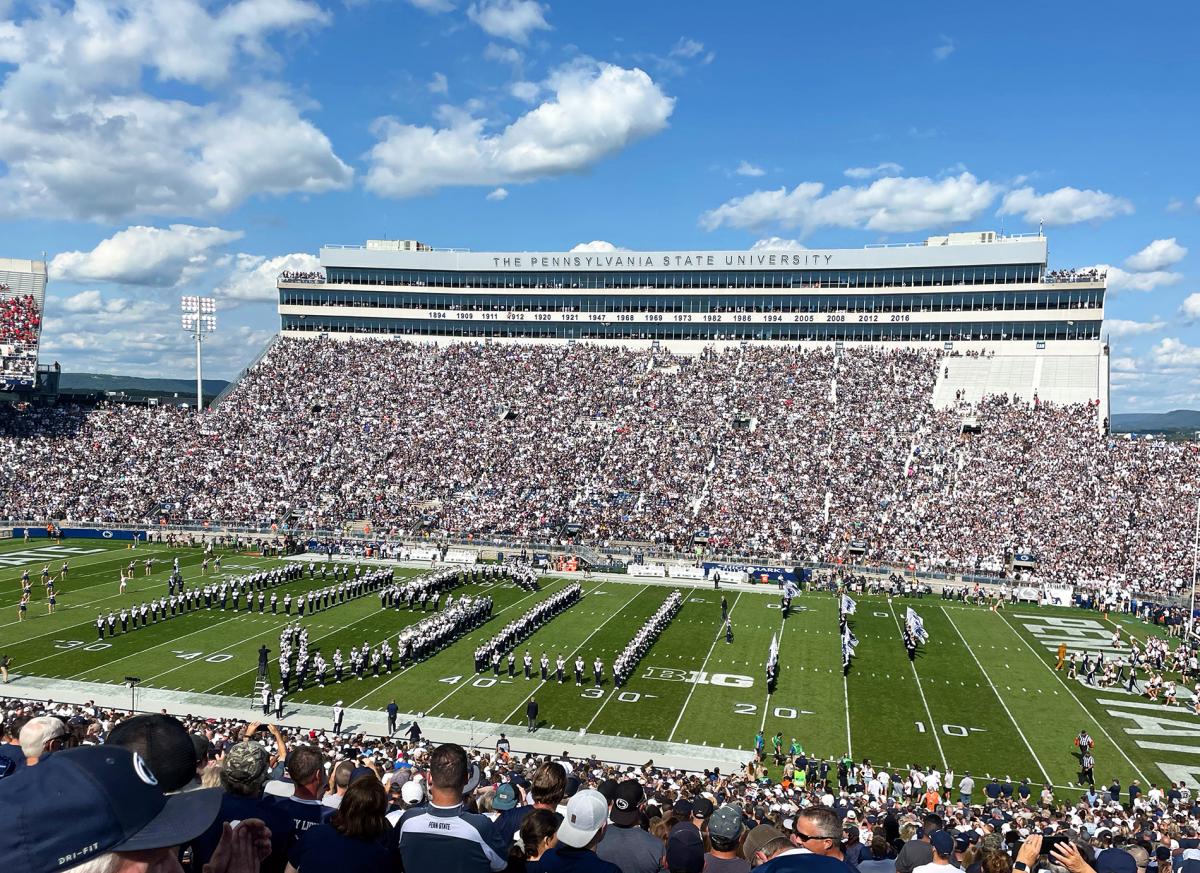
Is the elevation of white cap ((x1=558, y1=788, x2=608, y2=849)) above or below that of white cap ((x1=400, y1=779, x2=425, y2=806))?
above

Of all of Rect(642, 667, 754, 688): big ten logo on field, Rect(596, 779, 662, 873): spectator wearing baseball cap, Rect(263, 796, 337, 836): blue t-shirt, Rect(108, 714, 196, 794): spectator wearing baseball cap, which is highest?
Rect(108, 714, 196, 794): spectator wearing baseball cap

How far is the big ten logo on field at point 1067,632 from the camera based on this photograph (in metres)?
28.5

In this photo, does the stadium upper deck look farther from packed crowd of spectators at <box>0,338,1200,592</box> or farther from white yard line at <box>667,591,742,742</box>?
white yard line at <box>667,591,742,742</box>

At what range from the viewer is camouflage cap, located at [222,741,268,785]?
4133 millimetres

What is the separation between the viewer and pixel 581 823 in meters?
4.12

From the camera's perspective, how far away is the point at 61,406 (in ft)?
177

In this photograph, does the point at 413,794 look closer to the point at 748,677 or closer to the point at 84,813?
the point at 84,813

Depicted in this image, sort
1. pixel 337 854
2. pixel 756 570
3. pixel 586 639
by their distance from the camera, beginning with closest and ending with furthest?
pixel 337 854 → pixel 586 639 → pixel 756 570

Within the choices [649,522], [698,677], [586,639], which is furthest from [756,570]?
[698,677]

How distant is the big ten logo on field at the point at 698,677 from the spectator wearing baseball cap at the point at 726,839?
1933 centimetres

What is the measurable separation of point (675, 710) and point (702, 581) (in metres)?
16.9

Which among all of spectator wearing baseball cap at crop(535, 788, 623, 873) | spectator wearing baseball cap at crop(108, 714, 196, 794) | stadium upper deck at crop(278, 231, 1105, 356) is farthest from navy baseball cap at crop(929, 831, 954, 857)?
stadium upper deck at crop(278, 231, 1105, 356)

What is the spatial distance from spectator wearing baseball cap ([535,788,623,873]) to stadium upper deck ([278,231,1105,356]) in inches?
2241

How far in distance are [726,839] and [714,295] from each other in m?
58.2
